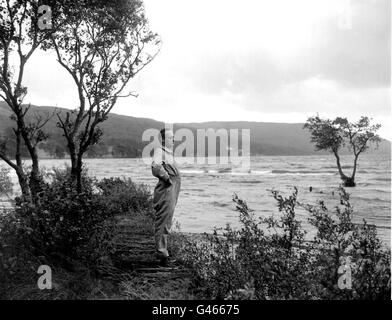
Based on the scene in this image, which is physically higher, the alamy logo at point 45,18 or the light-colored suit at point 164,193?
the alamy logo at point 45,18

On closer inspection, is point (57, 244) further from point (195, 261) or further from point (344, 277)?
point (344, 277)

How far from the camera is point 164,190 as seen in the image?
26.3 ft

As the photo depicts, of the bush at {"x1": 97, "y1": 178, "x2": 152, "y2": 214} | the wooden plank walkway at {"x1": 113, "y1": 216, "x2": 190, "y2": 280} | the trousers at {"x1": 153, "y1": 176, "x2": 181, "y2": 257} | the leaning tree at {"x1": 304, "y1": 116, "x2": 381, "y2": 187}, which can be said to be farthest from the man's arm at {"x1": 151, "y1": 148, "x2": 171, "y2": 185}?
the leaning tree at {"x1": 304, "y1": 116, "x2": 381, "y2": 187}

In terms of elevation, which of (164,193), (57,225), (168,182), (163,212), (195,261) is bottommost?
(195,261)

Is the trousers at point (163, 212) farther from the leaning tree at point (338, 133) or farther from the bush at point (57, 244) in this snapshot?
the leaning tree at point (338, 133)

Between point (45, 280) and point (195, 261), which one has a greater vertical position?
point (195, 261)

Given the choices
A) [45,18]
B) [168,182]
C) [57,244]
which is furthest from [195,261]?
[45,18]

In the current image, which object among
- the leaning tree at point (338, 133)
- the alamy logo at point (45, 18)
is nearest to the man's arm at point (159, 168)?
the alamy logo at point (45, 18)

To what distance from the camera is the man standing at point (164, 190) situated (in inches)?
311

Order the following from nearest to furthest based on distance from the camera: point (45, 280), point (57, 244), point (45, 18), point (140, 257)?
1. point (45, 280)
2. point (57, 244)
3. point (140, 257)
4. point (45, 18)

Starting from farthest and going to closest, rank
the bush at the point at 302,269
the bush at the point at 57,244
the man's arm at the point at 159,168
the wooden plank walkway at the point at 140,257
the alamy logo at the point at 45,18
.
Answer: the alamy logo at the point at 45,18
the man's arm at the point at 159,168
the wooden plank walkway at the point at 140,257
the bush at the point at 57,244
the bush at the point at 302,269

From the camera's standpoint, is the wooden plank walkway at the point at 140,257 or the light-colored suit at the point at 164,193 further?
Answer: the light-colored suit at the point at 164,193

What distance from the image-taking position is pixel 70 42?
14.4m
